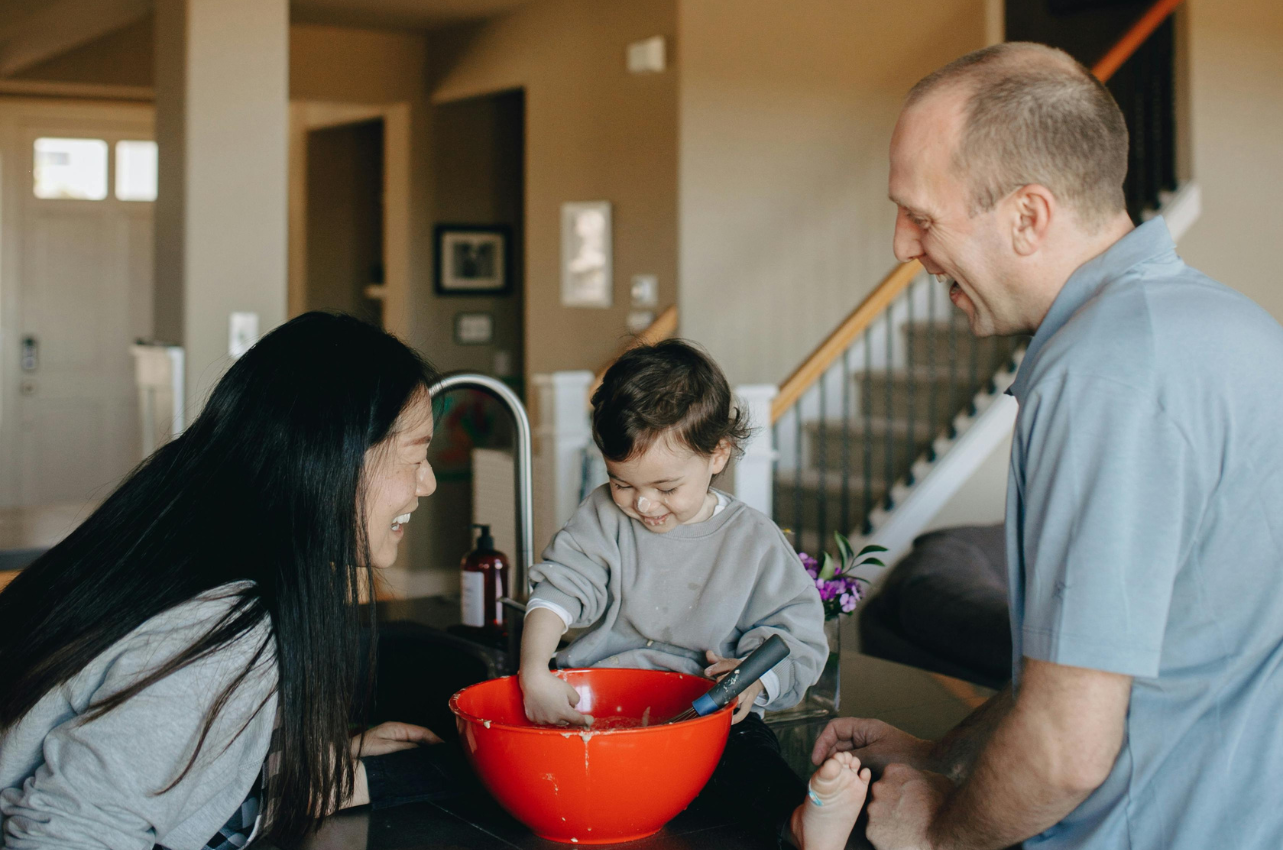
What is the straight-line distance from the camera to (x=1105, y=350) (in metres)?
0.91

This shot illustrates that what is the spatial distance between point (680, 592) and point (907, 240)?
Answer: 1.71 feet

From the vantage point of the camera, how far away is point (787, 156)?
5.66m

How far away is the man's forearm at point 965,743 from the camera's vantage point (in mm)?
1197

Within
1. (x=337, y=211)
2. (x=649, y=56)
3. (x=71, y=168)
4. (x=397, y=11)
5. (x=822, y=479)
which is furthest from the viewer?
(x=337, y=211)

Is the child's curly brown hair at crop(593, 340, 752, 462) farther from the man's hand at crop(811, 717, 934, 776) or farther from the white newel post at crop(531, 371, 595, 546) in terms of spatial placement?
the white newel post at crop(531, 371, 595, 546)

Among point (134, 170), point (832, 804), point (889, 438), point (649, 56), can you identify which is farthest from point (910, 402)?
point (134, 170)

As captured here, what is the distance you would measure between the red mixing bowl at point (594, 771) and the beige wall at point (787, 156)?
450 cm

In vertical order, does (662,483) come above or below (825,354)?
below

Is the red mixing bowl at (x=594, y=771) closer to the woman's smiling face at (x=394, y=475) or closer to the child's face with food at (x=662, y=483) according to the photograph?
the woman's smiling face at (x=394, y=475)

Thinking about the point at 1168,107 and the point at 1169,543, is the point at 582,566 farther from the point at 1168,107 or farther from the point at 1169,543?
the point at 1168,107

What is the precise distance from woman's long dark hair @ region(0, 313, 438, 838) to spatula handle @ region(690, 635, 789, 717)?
1.10 ft

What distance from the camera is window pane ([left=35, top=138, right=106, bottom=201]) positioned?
22.8 feet

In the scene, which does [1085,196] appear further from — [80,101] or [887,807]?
[80,101]

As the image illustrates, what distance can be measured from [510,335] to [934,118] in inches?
238
